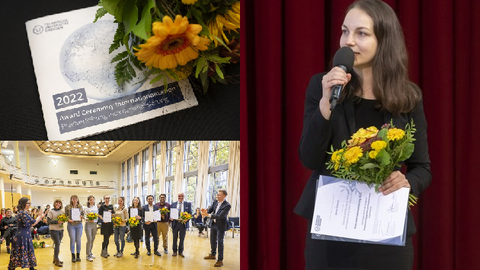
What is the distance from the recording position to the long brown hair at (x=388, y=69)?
1.30 metres

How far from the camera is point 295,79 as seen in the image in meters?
2.02

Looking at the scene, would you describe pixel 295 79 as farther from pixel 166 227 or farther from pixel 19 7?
pixel 19 7

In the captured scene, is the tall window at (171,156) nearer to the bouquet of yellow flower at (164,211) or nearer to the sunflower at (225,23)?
the bouquet of yellow flower at (164,211)

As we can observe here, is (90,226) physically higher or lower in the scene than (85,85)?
lower

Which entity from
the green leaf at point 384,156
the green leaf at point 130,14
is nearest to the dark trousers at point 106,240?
the green leaf at point 130,14

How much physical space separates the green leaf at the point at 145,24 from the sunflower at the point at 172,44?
4 centimetres

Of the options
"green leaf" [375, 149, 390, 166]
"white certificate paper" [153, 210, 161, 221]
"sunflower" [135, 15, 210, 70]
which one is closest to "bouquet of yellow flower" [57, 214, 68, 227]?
"white certificate paper" [153, 210, 161, 221]

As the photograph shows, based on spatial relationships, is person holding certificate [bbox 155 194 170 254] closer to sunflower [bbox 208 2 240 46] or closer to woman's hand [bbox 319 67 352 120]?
sunflower [bbox 208 2 240 46]

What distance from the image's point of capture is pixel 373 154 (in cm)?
110

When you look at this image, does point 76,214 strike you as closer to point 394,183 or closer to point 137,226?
point 137,226

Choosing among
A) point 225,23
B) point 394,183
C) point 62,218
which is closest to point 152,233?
point 62,218

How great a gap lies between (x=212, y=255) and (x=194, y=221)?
0.53 feet

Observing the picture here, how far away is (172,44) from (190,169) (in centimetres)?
60

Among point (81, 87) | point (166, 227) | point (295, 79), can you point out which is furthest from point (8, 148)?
point (295, 79)
